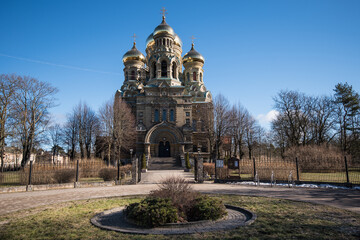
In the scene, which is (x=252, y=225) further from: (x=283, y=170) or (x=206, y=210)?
(x=283, y=170)

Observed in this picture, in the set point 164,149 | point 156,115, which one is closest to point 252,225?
point 164,149

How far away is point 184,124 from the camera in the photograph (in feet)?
119

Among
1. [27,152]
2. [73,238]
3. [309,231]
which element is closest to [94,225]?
[73,238]

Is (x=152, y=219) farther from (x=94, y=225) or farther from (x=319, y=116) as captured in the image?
(x=319, y=116)

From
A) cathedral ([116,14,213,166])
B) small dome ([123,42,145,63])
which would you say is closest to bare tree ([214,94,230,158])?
cathedral ([116,14,213,166])

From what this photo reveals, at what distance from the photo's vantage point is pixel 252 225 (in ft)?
19.1

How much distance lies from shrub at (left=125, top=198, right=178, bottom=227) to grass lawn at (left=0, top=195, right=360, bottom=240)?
0.66 metres

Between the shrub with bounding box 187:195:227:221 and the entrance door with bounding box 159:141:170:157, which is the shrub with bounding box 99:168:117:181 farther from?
the entrance door with bounding box 159:141:170:157

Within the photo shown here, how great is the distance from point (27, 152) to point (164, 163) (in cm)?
1695

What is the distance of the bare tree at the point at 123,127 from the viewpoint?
31.7 m

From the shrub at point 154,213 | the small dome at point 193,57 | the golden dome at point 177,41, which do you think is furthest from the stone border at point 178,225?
the golden dome at point 177,41

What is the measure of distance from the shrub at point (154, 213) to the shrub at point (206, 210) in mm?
648

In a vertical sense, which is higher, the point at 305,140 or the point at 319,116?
the point at 319,116

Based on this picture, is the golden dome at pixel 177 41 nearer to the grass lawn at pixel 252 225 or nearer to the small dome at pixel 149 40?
the small dome at pixel 149 40
